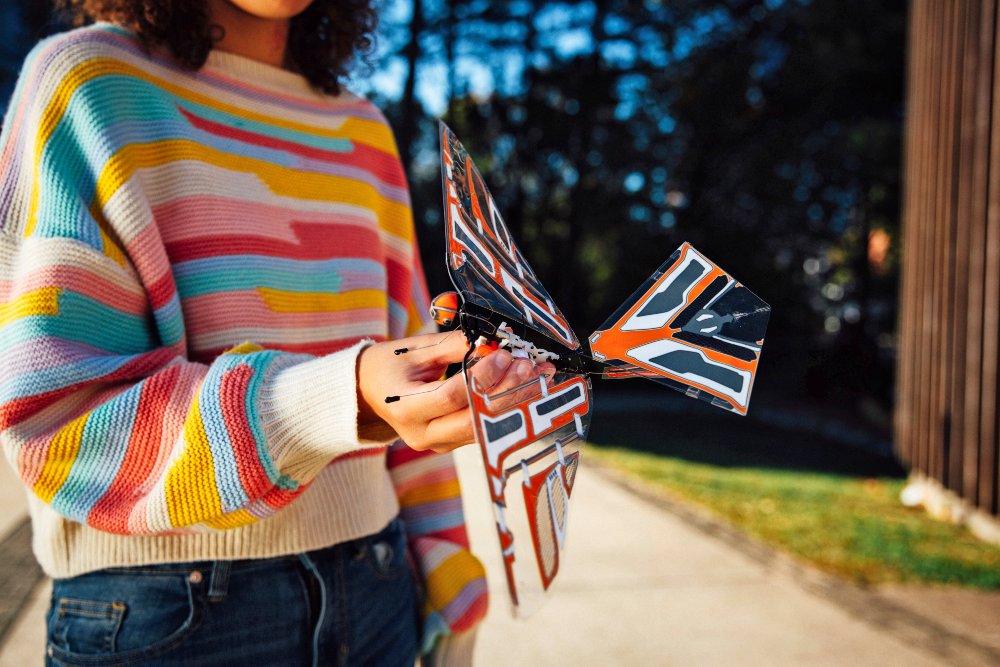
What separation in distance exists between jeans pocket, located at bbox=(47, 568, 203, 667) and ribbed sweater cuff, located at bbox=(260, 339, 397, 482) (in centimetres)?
31

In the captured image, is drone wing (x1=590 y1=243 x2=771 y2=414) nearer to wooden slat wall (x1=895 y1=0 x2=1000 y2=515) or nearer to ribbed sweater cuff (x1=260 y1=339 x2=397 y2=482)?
ribbed sweater cuff (x1=260 y1=339 x2=397 y2=482)

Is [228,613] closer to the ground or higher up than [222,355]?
closer to the ground

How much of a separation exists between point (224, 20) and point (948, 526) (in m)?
4.85

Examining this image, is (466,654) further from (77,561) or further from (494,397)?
(494,397)

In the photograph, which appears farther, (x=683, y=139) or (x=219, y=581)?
(x=683, y=139)

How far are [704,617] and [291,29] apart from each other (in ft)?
8.94

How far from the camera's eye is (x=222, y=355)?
782 mm

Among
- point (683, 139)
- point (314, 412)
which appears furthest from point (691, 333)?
point (683, 139)

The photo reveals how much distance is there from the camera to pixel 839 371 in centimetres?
126

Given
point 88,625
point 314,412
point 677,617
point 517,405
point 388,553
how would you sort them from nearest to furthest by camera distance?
point 517,405
point 314,412
point 88,625
point 388,553
point 677,617

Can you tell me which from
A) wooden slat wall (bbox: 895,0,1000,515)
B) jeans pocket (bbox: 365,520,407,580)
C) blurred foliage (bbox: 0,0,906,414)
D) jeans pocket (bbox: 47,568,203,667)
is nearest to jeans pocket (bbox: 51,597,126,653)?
jeans pocket (bbox: 47,568,203,667)

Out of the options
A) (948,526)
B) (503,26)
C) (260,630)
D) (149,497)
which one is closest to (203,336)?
(149,497)

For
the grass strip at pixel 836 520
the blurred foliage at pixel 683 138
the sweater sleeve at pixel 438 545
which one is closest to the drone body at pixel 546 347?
the sweater sleeve at pixel 438 545

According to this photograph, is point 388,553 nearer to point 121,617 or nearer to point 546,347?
point 121,617
